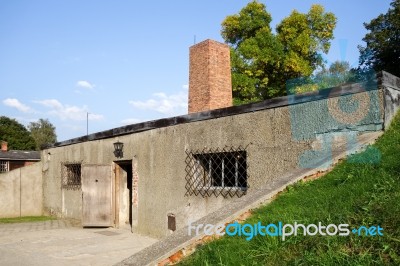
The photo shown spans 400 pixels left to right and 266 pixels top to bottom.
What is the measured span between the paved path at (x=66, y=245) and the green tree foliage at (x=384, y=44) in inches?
781

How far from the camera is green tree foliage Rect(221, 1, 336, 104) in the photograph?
917 inches

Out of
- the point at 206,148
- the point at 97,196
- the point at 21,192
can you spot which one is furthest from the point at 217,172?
the point at 21,192

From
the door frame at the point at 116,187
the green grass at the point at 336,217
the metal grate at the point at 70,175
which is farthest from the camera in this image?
the metal grate at the point at 70,175

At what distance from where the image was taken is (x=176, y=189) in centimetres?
811

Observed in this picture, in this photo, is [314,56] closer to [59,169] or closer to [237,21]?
[237,21]

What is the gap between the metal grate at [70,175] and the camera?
42.6 feet

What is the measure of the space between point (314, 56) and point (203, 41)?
1732cm

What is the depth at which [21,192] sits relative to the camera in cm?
1516

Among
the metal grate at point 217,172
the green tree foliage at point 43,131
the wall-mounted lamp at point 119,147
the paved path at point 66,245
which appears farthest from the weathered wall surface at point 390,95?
the green tree foliage at point 43,131

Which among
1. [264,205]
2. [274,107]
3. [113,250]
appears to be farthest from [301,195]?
[113,250]

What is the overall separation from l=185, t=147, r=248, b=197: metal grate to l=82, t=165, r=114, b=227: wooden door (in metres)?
3.91

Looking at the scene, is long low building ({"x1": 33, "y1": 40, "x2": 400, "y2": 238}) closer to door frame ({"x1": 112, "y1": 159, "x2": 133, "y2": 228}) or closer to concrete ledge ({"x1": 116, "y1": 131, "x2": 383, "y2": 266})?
door frame ({"x1": 112, "y1": 159, "x2": 133, "y2": 228})

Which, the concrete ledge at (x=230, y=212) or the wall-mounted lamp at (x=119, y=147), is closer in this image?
the concrete ledge at (x=230, y=212)

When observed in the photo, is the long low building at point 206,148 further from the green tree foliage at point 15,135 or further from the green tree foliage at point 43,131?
the green tree foliage at point 43,131
